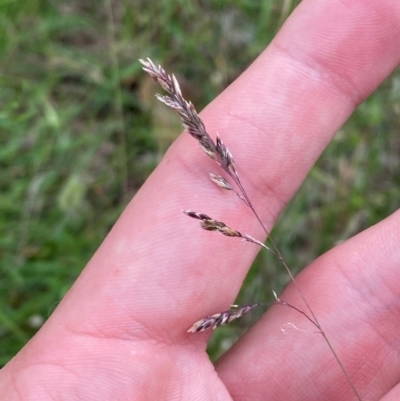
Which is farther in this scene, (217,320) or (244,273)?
(244,273)

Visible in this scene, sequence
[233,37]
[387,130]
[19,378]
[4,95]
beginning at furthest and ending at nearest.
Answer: [233,37] < [387,130] < [4,95] < [19,378]

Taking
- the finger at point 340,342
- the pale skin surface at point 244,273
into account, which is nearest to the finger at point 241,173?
the pale skin surface at point 244,273

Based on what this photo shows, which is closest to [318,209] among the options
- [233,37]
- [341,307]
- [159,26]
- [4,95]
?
[341,307]

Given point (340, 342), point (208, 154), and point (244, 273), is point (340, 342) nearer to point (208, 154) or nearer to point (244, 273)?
point (244, 273)

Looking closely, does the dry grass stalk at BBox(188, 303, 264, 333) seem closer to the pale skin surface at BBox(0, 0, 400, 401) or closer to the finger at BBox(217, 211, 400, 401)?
the pale skin surface at BBox(0, 0, 400, 401)

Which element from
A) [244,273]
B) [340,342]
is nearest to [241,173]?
[244,273]

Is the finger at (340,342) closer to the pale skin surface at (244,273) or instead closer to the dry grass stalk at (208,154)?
the pale skin surface at (244,273)

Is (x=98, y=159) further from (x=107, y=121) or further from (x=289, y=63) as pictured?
(x=289, y=63)

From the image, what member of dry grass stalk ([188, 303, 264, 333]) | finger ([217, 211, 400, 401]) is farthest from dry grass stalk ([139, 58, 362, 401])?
finger ([217, 211, 400, 401])

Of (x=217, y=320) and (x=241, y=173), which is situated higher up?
(x=241, y=173)
